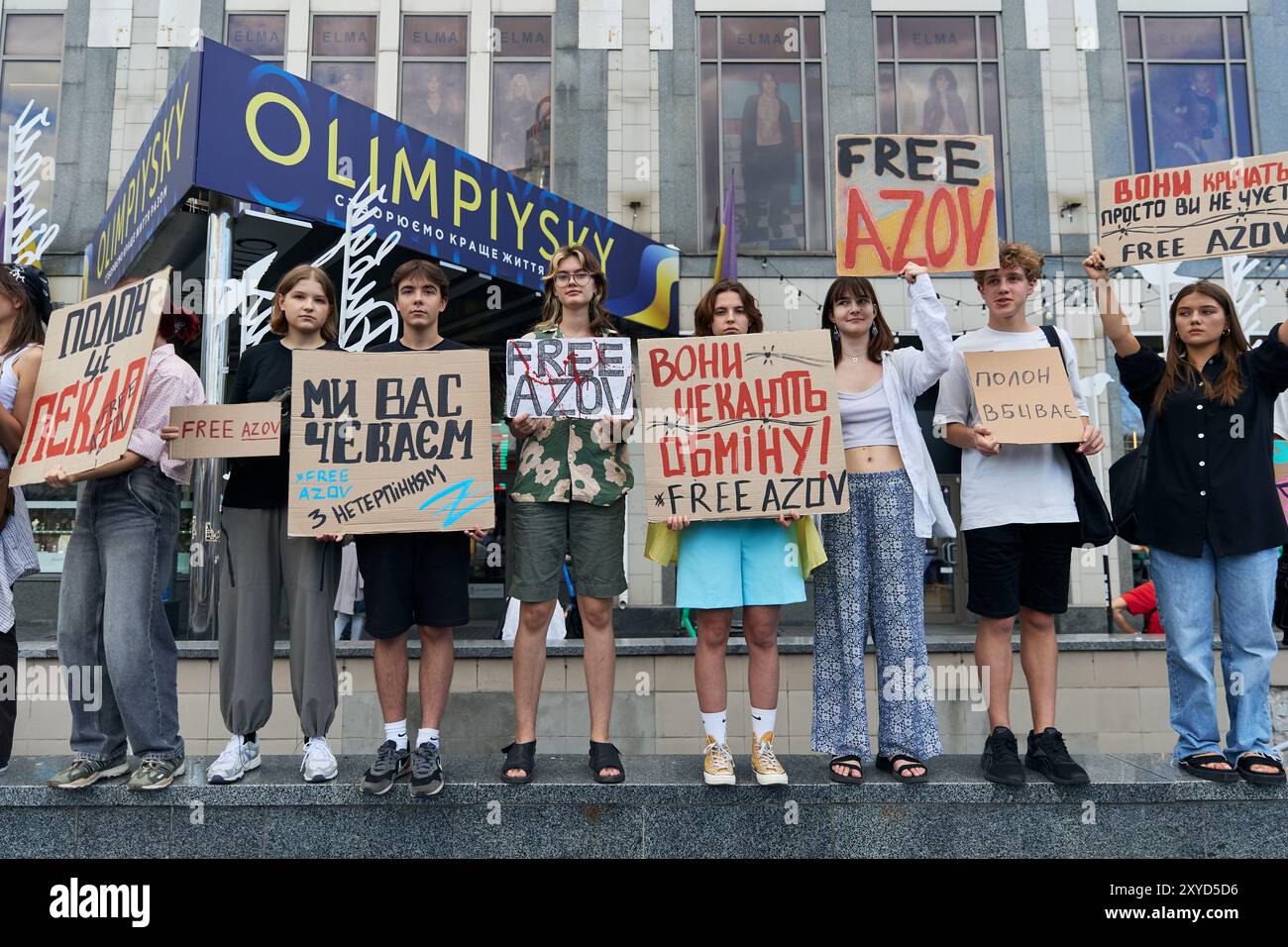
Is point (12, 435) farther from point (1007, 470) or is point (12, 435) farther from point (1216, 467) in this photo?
point (1216, 467)

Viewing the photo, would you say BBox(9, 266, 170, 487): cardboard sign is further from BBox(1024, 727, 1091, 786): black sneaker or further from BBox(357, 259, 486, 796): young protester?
BBox(1024, 727, 1091, 786): black sneaker

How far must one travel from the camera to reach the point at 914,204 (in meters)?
4.07

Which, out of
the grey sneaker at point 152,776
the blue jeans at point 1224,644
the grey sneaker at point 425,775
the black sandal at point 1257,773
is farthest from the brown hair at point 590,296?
the black sandal at point 1257,773

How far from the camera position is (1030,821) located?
365 cm

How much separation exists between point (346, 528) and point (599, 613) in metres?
1.14

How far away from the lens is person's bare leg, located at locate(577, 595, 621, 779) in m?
3.73

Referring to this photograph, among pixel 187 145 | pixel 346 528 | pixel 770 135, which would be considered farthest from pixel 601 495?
pixel 770 135

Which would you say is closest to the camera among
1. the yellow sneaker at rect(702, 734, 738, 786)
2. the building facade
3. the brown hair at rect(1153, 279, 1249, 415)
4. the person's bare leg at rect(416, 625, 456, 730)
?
the yellow sneaker at rect(702, 734, 738, 786)

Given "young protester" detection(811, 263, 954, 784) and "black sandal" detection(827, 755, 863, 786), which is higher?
"young protester" detection(811, 263, 954, 784)

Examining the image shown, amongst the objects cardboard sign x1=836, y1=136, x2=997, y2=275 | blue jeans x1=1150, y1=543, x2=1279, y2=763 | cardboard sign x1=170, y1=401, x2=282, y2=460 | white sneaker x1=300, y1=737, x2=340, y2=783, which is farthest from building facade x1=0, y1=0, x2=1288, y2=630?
cardboard sign x1=170, y1=401, x2=282, y2=460

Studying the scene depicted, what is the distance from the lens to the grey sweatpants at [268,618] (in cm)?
370

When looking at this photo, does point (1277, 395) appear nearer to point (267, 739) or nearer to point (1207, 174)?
point (1207, 174)

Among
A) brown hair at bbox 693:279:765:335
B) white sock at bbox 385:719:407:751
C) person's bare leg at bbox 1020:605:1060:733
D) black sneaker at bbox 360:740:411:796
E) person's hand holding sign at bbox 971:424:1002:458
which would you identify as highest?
brown hair at bbox 693:279:765:335

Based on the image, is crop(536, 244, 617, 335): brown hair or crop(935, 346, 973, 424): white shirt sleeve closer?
crop(536, 244, 617, 335): brown hair
